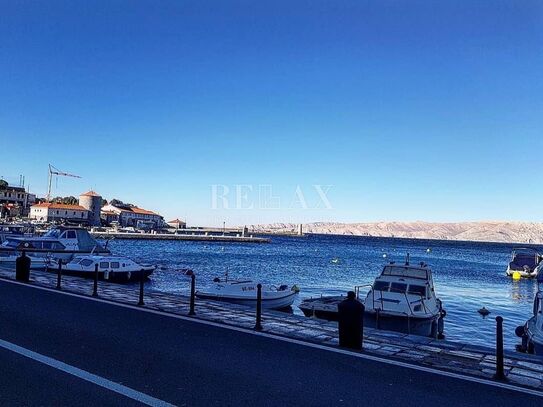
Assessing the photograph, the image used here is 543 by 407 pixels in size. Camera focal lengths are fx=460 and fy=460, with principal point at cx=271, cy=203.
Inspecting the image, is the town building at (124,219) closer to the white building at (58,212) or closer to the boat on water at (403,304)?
the white building at (58,212)

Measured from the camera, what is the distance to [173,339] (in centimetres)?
927

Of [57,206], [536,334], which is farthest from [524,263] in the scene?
[57,206]

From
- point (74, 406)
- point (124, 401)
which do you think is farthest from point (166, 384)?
point (74, 406)

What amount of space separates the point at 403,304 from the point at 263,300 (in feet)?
30.7

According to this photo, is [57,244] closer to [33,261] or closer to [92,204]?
[33,261]

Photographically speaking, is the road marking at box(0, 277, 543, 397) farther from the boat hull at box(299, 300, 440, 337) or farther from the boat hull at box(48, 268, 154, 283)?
the boat hull at box(48, 268, 154, 283)

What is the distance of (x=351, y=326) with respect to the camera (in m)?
9.27

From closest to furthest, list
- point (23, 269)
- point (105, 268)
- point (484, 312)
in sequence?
point (23, 269)
point (484, 312)
point (105, 268)

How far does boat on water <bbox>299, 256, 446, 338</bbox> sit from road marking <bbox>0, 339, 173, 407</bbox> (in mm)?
14553

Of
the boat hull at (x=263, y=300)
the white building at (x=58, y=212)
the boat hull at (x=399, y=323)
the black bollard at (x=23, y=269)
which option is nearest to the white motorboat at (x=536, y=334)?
the boat hull at (x=399, y=323)

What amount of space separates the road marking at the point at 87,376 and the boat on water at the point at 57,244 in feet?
Result: 98.6

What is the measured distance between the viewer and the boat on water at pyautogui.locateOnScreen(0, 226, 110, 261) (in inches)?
1464

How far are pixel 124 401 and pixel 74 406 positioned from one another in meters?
0.58

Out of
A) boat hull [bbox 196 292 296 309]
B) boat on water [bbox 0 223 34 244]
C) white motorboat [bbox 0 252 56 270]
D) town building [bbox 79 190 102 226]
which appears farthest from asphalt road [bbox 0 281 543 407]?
town building [bbox 79 190 102 226]
